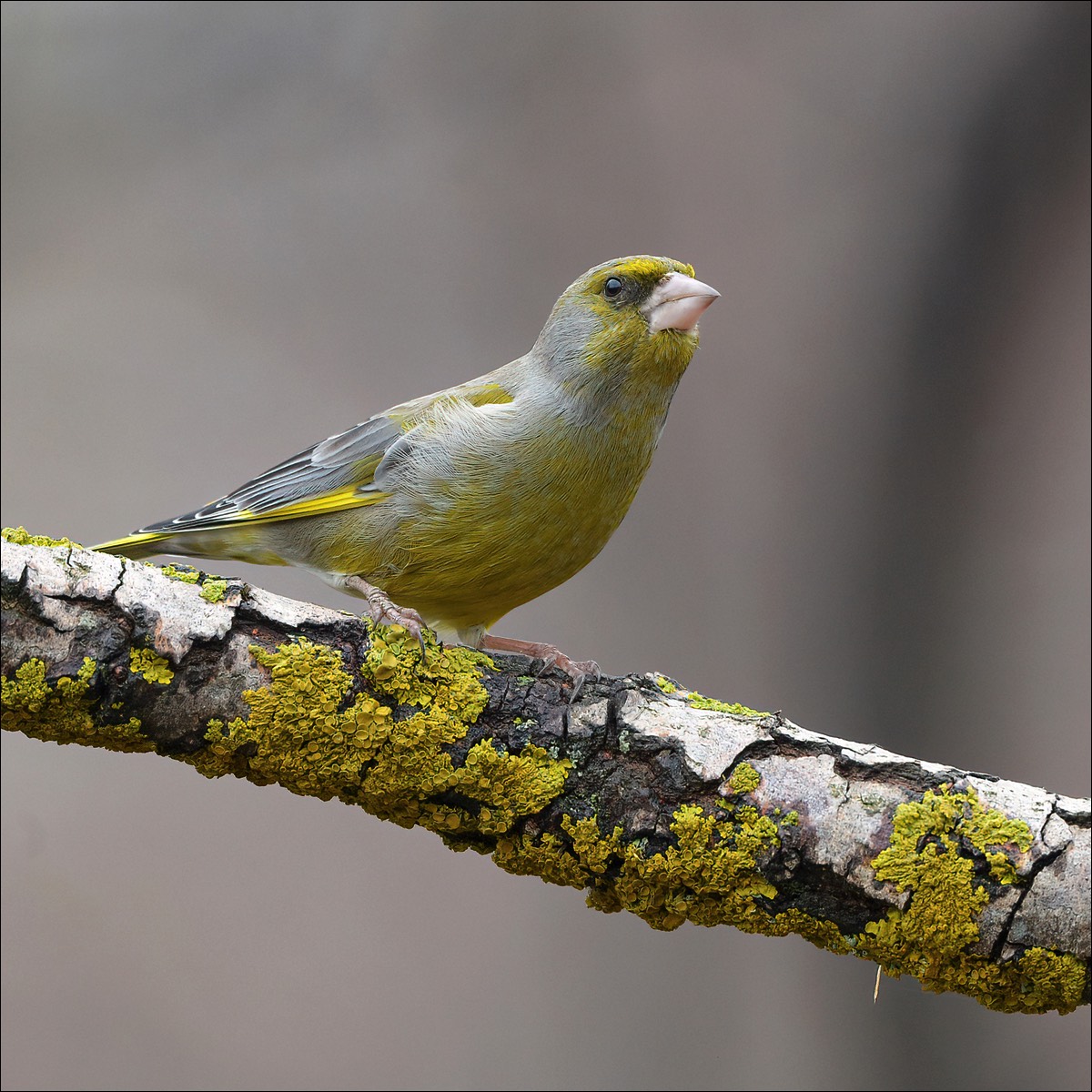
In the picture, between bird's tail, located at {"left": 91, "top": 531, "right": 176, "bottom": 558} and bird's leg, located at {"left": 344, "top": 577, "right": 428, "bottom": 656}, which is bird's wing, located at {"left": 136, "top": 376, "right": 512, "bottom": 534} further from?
bird's leg, located at {"left": 344, "top": 577, "right": 428, "bottom": 656}

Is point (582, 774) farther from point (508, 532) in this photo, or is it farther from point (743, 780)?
point (508, 532)

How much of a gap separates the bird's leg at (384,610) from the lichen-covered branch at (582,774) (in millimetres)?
112

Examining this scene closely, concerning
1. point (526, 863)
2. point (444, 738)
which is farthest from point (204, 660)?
point (526, 863)

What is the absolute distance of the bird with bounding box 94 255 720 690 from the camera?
2.71 m

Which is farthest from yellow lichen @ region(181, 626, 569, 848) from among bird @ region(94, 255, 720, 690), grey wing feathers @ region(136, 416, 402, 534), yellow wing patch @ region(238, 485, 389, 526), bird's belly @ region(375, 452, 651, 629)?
grey wing feathers @ region(136, 416, 402, 534)

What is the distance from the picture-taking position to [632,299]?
2873 millimetres

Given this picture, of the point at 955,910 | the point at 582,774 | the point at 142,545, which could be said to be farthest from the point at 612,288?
the point at 955,910

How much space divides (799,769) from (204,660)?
3.77ft

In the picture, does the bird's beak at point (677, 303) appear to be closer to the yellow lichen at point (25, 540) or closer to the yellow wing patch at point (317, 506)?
the yellow wing patch at point (317, 506)

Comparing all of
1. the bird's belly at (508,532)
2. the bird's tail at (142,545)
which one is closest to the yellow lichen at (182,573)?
the bird's belly at (508,532)

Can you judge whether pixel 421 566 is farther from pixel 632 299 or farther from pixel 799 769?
pixel 799 769

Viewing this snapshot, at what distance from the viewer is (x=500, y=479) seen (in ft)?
8.84

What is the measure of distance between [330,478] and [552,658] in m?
0.83

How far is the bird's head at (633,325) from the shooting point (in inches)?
110
